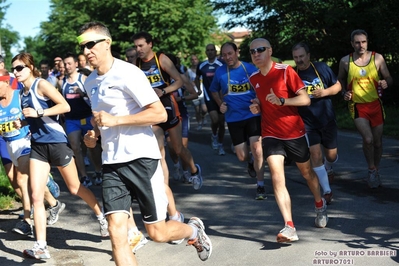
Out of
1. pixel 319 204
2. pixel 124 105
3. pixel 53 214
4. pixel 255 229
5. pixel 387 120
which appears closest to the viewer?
pixel 124 105

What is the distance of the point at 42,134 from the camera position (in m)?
6.96

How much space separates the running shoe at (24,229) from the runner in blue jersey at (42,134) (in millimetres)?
1080

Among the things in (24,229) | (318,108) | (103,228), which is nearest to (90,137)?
(103,228)

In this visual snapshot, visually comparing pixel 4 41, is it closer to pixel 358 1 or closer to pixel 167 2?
pixel 167 2

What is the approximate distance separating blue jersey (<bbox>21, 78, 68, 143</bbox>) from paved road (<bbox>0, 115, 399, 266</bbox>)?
115 centimetres

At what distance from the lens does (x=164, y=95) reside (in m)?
8.62

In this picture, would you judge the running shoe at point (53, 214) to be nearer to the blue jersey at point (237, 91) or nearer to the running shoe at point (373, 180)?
the blue jersey at point (237, 91)

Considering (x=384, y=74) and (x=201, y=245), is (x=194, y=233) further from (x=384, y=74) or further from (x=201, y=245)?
(x=384, y=74)

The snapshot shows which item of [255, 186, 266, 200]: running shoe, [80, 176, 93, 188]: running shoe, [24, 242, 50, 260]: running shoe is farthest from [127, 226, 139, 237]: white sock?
[80, 176, 93, 188]: running shoe

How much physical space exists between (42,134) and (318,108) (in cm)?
350

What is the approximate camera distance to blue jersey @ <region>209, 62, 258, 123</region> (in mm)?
9203

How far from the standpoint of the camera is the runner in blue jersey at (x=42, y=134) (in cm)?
671

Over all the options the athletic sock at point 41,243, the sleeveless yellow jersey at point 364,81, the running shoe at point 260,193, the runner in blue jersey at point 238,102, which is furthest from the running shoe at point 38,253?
the sleeveless yellow jersey at point 364,81

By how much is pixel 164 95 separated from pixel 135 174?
345 centimetres
